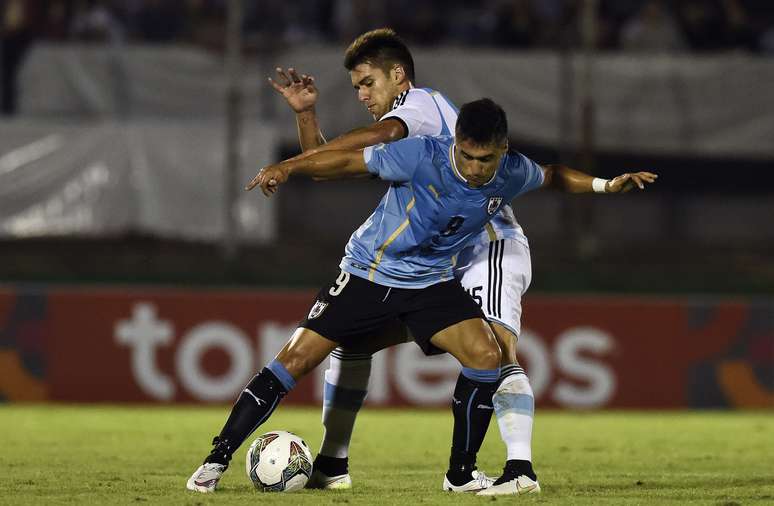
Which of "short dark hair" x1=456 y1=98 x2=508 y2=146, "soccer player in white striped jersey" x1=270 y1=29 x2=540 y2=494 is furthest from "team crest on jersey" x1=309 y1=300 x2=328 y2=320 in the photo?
"short dark hair" x1=456 y1=98 x2=508 y2=146

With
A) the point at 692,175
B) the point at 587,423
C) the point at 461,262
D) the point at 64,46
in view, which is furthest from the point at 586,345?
the point at 461,262

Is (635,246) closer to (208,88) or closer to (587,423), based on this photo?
(587,423)

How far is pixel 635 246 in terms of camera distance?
644 inches

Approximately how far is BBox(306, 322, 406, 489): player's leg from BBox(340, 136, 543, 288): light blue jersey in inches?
15.1

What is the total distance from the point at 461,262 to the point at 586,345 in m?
7.19

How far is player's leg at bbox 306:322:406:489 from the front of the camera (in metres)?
7.60

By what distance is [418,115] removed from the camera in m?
7.39

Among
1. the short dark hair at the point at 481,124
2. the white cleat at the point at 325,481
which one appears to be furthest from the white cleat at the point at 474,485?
the short dark hair at the point at 481,124

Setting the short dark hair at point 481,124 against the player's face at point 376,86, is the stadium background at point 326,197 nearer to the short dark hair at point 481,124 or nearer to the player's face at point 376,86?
the player's face at point 376,86

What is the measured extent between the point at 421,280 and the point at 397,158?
0.66m

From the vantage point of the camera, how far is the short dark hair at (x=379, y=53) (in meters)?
7.66

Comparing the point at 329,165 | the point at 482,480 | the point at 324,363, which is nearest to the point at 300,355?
the point at 329,165

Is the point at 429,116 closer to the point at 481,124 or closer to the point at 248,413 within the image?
the point at 481,124

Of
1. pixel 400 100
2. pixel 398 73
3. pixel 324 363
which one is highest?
pixel 398 73
